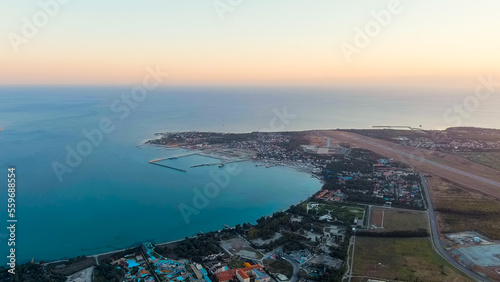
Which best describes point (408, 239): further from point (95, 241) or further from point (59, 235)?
point (59, 235)

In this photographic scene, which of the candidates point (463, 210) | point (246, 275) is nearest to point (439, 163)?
point (463, 210)

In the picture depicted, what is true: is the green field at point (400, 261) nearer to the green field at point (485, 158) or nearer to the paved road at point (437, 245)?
the paved road at point (437, 245)

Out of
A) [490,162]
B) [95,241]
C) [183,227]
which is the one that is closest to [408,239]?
[183,227]

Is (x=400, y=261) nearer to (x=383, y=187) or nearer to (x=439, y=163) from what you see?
Answer: (x=383, y=187)

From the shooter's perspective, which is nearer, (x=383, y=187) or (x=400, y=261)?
(x=400, y=261)

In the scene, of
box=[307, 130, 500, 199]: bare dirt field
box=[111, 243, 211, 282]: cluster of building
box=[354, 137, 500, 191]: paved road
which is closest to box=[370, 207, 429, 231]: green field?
box=[307, 130, 500, 199]: bare dirt field

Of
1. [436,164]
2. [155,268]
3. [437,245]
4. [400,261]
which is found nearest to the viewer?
[155,268]
